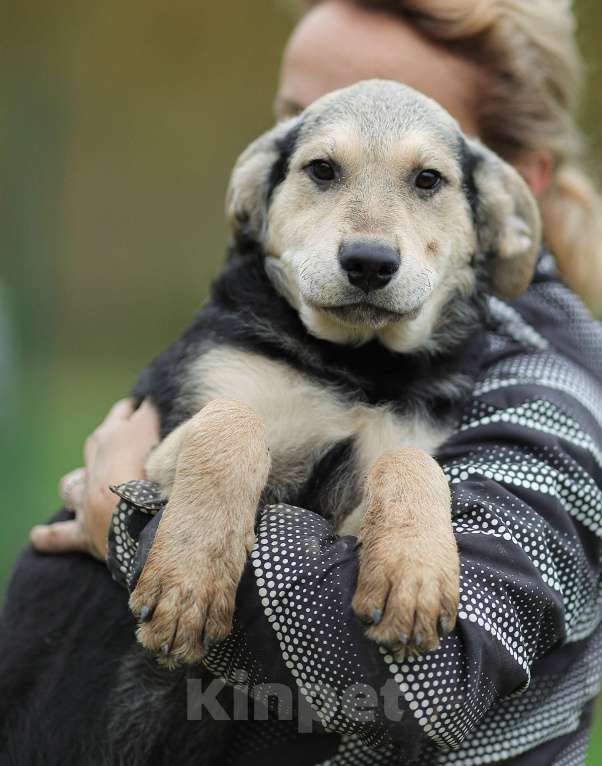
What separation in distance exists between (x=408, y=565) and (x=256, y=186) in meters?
1.61

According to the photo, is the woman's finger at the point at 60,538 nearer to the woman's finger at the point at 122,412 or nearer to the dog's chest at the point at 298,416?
the woman's finger at the point at 122,412

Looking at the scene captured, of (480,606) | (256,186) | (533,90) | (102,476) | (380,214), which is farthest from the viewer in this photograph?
(533,90)

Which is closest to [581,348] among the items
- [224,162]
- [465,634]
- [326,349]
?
[326,349]

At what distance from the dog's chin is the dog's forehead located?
54 cm

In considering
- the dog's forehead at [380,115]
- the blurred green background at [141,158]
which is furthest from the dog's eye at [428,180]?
the blurred green background at [141,158]

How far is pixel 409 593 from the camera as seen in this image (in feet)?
7.43

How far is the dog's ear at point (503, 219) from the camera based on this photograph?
3332mm

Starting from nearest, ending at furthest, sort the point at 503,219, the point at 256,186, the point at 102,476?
the point at 102,476, the point at 503,219, the point at 256,186

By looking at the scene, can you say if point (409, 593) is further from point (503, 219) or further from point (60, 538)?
point (503, 219)

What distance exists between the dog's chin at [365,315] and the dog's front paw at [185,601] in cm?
86

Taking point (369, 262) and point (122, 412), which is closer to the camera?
point (369, 262)

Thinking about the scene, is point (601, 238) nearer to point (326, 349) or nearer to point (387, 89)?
point (387, 89)

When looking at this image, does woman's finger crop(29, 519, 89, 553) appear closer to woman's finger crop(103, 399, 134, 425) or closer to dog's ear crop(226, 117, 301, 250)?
woman's finger crop(103, 399, 134, 425)

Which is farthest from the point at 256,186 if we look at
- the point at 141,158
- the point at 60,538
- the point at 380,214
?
the point at 141,158
